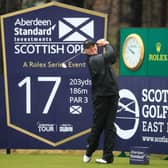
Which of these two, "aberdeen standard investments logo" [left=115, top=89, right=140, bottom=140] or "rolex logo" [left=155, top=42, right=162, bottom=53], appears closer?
"rolex logo" [left=155, top=42, right=162, bottom=53]

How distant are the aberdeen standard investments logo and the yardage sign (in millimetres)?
571

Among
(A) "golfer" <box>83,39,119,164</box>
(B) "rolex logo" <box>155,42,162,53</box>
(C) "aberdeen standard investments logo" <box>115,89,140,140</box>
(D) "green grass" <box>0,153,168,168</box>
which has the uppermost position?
(B) "rolex logo" <box>155,42,162,53</box>

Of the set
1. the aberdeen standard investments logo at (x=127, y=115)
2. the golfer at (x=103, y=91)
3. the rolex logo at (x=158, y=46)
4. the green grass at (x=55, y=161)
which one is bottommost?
the green grass at (x=55, y=161)

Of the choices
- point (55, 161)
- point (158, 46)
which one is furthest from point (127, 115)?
point (55, 161)

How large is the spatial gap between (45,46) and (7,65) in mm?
737

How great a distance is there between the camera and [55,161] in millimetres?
15594

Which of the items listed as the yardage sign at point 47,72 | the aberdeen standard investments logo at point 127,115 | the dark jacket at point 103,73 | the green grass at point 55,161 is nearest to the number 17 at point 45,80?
the yardage sign at point 47,72

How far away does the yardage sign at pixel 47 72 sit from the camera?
16391 mm

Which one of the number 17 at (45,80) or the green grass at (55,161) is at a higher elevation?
the number 17 at (45,80)

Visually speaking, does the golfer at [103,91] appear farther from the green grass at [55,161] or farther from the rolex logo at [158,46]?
the rolex logo at [158,46]

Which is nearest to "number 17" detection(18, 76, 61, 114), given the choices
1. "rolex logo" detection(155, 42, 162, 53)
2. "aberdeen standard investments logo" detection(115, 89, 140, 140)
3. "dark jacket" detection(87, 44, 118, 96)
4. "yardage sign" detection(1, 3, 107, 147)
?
"yardage sign" detection(1, 3, 107, 147)

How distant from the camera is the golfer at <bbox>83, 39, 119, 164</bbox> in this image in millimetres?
14492

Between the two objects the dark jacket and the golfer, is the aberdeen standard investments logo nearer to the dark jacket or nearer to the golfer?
the golfer

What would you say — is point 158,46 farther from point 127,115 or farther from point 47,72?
point 47,72
